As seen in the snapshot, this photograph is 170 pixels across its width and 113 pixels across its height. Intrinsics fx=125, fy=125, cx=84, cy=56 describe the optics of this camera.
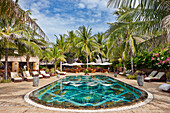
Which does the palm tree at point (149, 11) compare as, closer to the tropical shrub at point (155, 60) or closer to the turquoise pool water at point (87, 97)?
the tropical shrub at point (155, 60)

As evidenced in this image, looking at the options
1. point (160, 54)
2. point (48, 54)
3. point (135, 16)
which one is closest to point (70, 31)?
point (48, 54)

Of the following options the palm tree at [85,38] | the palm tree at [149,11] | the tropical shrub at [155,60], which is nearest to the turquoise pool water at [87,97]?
the tropical shrub at [155,60]

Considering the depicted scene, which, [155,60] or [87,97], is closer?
[87,97]

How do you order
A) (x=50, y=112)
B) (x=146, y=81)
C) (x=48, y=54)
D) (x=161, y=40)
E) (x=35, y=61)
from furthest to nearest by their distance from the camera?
(x=35, y=61), (x=48, y=54), (x=146, y=81), (x=161, y=40), (x=50, y=112)

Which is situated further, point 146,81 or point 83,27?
point 83,27

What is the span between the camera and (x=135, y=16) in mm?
5809

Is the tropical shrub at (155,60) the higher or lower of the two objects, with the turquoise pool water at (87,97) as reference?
higher

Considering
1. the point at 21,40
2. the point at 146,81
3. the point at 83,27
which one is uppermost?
the point at 83,27

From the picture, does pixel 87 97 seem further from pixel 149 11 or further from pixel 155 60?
pixel 155 60

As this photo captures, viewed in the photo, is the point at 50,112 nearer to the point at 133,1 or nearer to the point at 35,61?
the point at 133,1

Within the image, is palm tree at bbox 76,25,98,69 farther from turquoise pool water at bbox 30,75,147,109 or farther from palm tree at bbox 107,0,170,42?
palm tree at bbox 107,0,170,42

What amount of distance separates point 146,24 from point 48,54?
13.9 meters

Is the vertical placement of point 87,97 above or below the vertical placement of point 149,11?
below

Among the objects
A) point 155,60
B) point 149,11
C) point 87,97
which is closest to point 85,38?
point 155,60
